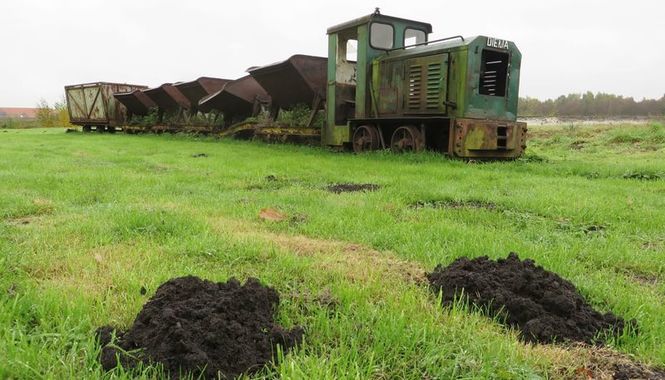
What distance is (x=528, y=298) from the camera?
89.0 inches

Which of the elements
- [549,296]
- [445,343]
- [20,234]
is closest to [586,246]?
[549,296]

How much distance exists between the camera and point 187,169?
7.91 metres

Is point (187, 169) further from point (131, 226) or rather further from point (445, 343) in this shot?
point (445, 343)

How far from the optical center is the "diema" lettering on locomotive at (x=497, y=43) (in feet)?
29.4

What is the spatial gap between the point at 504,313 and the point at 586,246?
1.55 meters

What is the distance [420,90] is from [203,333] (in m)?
8.34

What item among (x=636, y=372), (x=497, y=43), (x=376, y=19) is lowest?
(x=636, y=372)

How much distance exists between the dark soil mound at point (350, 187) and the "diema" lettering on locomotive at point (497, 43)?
4520 millimetres

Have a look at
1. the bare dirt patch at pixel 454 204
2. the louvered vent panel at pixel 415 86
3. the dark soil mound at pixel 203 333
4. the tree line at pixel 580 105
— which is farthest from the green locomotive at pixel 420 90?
the tree line at pixel 580 105

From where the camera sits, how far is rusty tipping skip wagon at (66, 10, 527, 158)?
349 inches

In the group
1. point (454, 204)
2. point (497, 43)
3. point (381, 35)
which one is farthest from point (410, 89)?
point (454, 204)

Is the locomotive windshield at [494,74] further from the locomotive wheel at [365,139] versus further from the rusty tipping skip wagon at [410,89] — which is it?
the locomotive wheel at [365,139]

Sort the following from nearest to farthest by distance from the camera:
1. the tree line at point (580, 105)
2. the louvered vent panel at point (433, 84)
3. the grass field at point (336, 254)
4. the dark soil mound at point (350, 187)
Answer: the grass field at point (336, 254), the dark soil mound at point (350, 187), the louvered vent panel at point (433, 84), the tree line at point (580, 105)

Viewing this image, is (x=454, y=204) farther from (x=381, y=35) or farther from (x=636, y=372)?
(x=381, y=35)
